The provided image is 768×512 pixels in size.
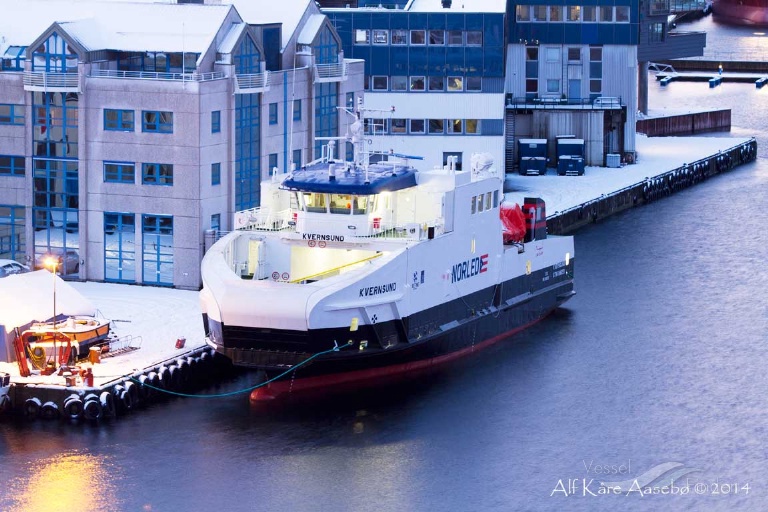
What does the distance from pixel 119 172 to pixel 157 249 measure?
321cm

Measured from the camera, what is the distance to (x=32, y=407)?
54.8 m

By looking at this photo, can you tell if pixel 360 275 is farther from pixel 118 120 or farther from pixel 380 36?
pixel 380 36

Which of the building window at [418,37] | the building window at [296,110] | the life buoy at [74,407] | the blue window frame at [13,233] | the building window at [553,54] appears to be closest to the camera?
the life buoy at [74,407]

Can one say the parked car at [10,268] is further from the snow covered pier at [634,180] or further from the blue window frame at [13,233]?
the snow covered pier at [634,180]

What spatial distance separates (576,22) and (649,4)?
820cm

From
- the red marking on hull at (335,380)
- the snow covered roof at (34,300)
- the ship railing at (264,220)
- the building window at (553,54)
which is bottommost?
the red marking on hull at (335,380)

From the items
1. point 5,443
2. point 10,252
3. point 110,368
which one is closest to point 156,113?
point 10,252

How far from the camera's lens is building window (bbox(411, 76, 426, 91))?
95375 mm

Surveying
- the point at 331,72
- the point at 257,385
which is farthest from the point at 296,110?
the point at 257,385

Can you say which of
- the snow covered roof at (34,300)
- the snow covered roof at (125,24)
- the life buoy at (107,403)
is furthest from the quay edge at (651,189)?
the life buoy at (107,403)

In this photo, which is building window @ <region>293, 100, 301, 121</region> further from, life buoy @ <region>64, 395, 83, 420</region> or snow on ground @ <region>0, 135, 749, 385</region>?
life buoy @ <region>64, 395, 83, 420</region>

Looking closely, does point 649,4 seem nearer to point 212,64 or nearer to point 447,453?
point 212,64

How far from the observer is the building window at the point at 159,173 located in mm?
67750

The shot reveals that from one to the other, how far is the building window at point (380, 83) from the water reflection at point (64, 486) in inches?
1847
